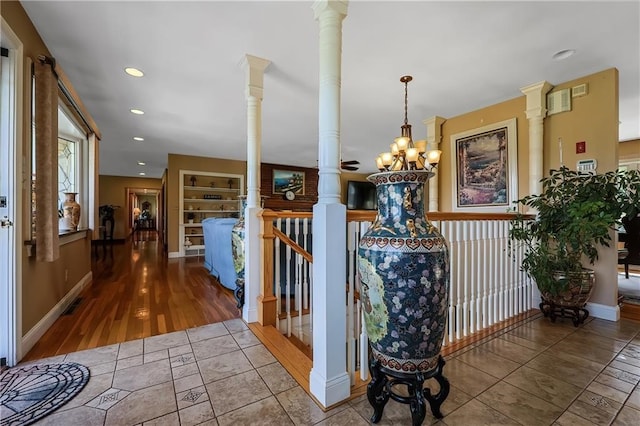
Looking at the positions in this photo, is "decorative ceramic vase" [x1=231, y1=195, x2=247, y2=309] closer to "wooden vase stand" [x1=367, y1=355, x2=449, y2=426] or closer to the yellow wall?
"wooden vase stand" [x1=367, y1=355, x2=449, y2=426]

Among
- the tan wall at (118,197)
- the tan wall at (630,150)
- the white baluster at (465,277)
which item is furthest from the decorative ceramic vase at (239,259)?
the tan wall at (118,197)

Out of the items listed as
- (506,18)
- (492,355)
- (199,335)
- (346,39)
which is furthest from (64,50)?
(492,355)

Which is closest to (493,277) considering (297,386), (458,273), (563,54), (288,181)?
(458,273)

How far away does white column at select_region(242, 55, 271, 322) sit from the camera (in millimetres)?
2457

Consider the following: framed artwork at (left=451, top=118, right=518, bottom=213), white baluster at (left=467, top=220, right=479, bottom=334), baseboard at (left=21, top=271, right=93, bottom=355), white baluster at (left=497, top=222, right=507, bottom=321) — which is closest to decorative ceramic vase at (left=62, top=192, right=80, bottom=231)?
baseboard at (left=21, top=271, right=93, bottom=355)

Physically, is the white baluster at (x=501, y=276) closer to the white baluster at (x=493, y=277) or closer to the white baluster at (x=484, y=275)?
the white baluster at (x=493, y=277)

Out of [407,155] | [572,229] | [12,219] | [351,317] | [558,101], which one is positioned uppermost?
[558,101]

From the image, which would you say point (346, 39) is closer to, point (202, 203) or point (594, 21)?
point (594, 21)

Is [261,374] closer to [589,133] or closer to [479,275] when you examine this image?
[479,275]

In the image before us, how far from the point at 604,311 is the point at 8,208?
4968 mm

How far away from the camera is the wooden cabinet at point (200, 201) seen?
6590mm

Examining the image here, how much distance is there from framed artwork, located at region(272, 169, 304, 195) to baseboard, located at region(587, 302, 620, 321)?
6.53 meters

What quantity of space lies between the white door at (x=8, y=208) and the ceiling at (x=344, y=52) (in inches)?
22.5

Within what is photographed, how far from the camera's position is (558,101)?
9.93ft
